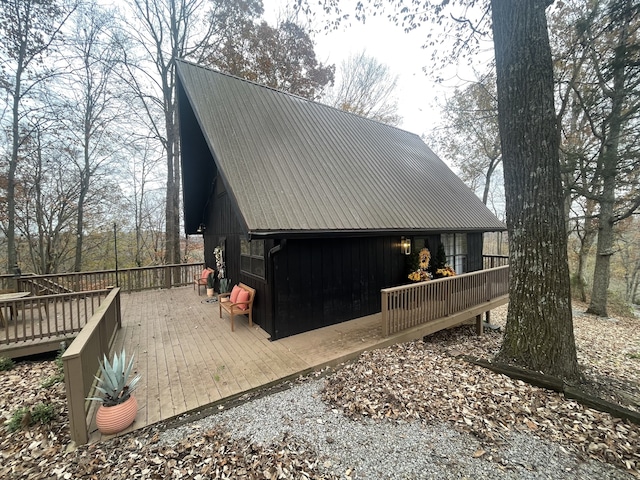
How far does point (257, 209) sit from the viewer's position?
14.6 feet

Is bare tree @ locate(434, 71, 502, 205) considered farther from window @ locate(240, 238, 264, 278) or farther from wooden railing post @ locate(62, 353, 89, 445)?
wooden railing post @ locate(62, 353, 89, 445)

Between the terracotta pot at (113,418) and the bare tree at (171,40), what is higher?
the bare tree at (171,40)

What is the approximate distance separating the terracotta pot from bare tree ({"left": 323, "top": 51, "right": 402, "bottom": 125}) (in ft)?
57.3

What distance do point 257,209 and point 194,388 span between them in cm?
274

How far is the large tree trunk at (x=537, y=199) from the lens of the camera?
332cm

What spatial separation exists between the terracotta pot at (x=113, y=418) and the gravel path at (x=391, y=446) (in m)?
0.43

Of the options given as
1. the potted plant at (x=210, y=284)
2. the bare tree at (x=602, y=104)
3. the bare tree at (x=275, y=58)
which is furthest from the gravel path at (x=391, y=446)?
the bare tree at (x=275, y=58)

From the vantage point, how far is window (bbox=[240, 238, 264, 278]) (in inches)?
210

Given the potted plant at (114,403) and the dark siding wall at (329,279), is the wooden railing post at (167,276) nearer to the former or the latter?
the dark siding wall at (329,279)

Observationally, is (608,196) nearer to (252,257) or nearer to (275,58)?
(252,257)

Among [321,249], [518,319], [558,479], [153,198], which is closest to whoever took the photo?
[558,479]

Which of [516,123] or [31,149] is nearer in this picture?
[516,123]

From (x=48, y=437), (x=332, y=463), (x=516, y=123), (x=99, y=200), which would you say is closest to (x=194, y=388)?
(x=48, y=437)

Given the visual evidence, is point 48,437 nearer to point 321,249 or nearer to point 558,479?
point 321,249
